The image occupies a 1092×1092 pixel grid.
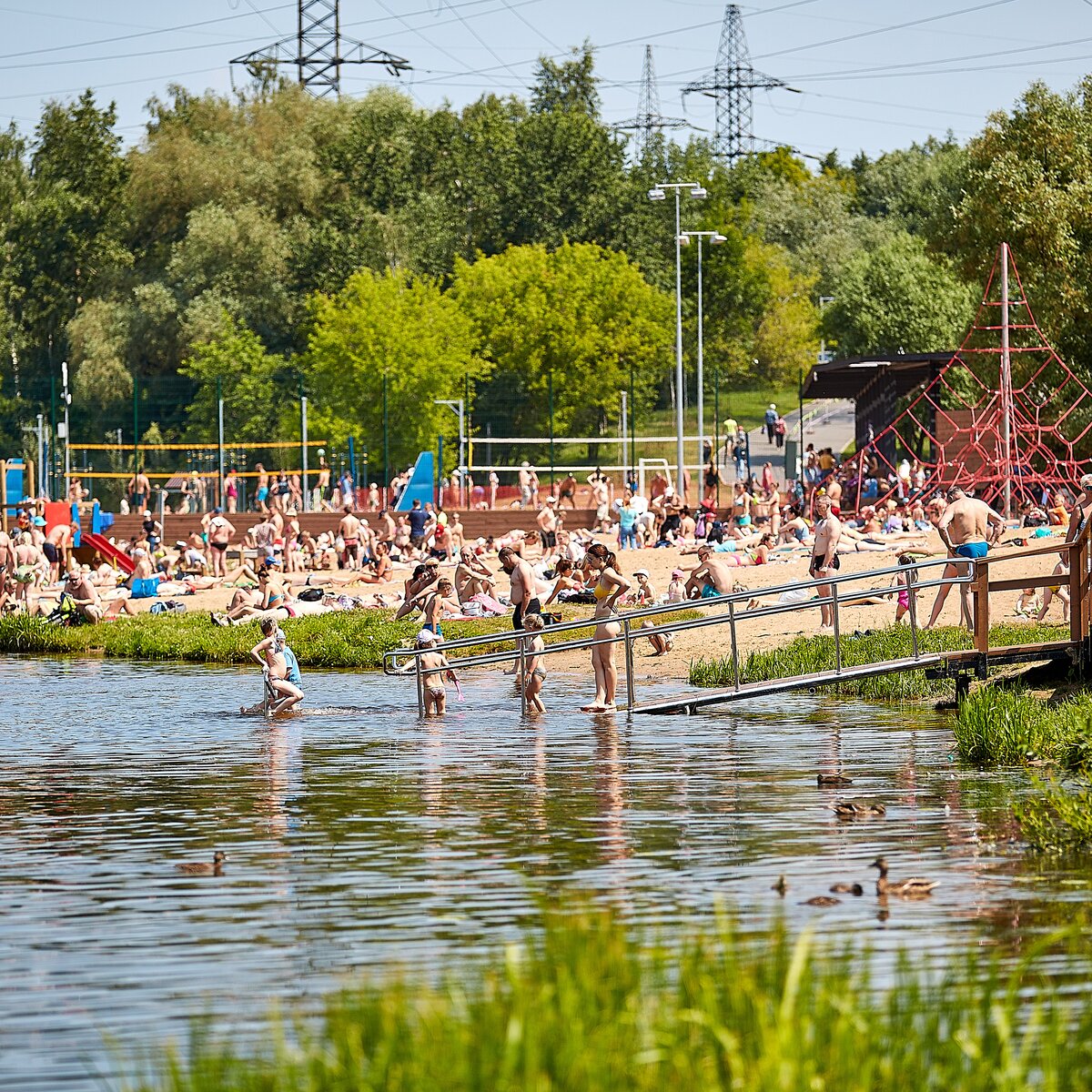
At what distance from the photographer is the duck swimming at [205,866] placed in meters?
10.5

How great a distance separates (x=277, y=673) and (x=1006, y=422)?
1959 cm

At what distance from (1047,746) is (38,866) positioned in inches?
287

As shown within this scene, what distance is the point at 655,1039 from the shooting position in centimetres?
522

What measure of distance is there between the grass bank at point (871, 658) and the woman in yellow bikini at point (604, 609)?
5.34ft

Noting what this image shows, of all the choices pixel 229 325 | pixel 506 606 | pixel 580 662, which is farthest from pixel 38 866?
pixel 229 325

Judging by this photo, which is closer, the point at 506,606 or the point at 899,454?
the point at 506,606

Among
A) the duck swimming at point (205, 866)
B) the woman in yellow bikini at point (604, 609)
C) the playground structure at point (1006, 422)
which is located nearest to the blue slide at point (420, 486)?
the playground structure at point (1006, 422)

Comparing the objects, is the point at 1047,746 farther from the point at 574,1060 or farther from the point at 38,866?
the point at 574,1060

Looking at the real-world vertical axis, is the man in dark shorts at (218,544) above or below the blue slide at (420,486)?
below

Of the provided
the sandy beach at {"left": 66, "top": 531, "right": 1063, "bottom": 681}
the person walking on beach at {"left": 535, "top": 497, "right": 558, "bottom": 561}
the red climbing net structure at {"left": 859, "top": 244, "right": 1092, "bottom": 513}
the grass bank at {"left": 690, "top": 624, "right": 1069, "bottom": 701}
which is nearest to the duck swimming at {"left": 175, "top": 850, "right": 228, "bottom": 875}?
the grass bank at {"left": 690, "top": 624, "right": 1069, "bottom": 701}

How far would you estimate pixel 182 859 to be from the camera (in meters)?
11.0

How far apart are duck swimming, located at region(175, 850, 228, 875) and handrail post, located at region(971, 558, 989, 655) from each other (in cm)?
836

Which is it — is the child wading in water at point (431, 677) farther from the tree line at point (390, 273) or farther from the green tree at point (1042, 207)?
the tree line at point (390, 273)

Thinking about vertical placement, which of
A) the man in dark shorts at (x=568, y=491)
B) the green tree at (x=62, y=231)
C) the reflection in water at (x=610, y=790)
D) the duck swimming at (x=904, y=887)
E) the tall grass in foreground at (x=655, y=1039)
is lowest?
the reflection in water at (x=610, y=790)
